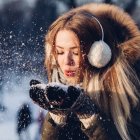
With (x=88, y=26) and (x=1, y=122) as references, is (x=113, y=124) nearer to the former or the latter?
(x=88, y=26)

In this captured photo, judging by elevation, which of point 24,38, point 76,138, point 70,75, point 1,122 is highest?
point 70,75

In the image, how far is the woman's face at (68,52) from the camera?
2.36 metres

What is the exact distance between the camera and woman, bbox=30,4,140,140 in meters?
2.36

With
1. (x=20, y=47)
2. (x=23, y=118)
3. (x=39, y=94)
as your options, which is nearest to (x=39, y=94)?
(x=39, y=94)

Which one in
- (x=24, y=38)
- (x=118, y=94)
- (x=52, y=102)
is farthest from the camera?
(x=24, y=38)

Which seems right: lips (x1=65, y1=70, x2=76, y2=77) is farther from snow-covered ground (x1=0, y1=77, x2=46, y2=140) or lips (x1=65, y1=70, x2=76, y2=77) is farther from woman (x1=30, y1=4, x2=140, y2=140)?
snow-covered ground (x1=0, y1=77, x2=46, y2=140)

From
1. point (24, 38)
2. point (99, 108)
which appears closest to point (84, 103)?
point (99, 108)

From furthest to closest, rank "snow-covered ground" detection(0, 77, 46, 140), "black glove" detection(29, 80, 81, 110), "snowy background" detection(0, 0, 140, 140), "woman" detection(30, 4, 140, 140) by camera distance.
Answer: "snow-covered ground" detection(0, 77, 46, 140) < "snowy background" detection(0, 0, 140, 140) < "woman" detection(30, 4, 140, 140) < "black glove" detection(29, 80, 81, 110)

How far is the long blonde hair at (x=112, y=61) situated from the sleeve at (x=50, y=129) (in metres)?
0.13

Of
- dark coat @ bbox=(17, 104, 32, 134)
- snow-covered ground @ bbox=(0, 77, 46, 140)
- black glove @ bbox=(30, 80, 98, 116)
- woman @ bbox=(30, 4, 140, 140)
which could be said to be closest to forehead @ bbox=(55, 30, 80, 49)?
woman @ bbox=(30, 4, 140, 140)

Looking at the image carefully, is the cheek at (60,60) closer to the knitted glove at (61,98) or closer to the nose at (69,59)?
the nose at (69,59)

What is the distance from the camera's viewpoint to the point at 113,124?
239 cm

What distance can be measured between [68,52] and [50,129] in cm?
22

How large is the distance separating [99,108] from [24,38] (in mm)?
1270
